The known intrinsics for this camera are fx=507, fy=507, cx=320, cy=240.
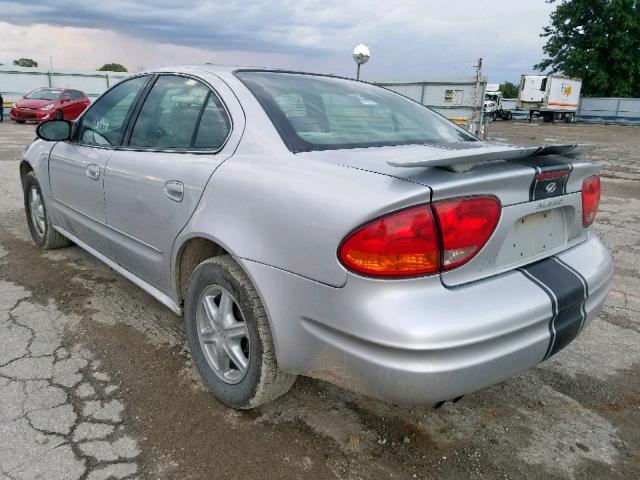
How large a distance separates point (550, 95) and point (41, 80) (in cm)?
3205

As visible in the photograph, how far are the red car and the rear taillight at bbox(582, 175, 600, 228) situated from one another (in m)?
19.6

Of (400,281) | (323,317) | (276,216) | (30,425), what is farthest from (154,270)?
(400,281)

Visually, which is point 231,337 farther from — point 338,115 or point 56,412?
point 338,115

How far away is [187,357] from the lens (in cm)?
282

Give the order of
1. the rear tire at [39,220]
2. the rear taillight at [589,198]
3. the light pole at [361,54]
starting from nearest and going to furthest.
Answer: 1. the rear taillight at [589,198]
2. the rear tire at [39,220]
3. the light pole at [361,54]

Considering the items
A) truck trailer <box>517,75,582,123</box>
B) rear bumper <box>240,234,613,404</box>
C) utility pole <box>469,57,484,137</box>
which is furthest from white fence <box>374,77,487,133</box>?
truck trailer <box>517,75,582,123</box>

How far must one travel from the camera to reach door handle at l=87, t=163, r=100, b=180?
3125 mm

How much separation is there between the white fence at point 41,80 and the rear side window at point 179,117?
975 inches

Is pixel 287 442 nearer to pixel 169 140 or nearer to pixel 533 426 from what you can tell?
pixel 533 426

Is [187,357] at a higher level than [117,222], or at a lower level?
lower

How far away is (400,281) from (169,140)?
63.9 inches

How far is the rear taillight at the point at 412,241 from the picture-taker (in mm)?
1640

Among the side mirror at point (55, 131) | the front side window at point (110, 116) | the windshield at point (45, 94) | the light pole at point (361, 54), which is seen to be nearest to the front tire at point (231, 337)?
the front side window at point (110, 116)

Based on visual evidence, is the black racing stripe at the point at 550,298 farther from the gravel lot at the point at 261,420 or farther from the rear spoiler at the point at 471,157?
the gravel lot at the point at 261,420
